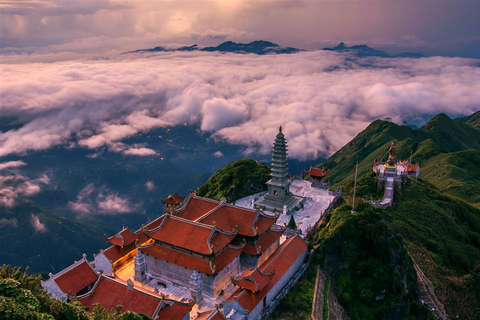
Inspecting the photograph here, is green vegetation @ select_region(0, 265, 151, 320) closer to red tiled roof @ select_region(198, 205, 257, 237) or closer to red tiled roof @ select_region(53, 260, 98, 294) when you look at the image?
red tiled roof @ select_region(53, 260, 98, 294)

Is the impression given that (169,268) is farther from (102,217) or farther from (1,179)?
(1,179)

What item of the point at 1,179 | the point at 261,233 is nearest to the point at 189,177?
the point at 1,179

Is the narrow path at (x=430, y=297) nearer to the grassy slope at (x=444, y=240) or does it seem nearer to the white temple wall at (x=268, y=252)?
the grassy slope at (x=444, y=240)

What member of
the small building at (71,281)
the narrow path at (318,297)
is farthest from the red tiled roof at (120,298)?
the narrow path at (318,297)

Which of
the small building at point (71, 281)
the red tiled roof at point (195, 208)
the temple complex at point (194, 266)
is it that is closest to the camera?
→ the temple complex at point (194, 266)

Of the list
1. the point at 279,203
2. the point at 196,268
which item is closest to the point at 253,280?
the point at 196,268
